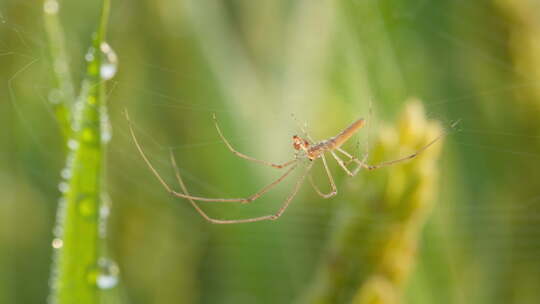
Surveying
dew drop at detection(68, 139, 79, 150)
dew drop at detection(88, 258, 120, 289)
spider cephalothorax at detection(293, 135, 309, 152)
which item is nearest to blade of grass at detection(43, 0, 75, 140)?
dew drop at detection(68, 139, 79, 150)

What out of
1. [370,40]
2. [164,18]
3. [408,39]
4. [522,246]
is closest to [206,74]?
[164,18]

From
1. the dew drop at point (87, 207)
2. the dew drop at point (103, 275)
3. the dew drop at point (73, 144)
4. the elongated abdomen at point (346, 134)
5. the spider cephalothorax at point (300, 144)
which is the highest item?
the spider cephalothorax at point (300, 144)

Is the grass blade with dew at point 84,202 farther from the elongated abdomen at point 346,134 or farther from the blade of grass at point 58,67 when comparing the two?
the elongated abdomen at point 346,134

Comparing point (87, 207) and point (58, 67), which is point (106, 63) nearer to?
point (58, 67)

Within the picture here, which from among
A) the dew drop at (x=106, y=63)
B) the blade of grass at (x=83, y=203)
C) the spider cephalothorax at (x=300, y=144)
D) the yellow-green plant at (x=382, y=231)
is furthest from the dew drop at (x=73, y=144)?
the spider cephalothorax at (x=300, y=144)

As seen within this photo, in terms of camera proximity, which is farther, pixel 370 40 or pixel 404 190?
pixel 370 40

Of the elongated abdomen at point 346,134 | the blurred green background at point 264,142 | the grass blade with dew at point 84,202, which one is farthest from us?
the blurred green background at point 264,142

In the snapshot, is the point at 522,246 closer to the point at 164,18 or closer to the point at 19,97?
the point at 164,18

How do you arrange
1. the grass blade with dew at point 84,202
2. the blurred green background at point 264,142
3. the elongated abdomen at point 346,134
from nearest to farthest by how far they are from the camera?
Result: the grass blade with dew at point 84,202, the elongated abdomen at point 346,134, the blurred green background at point 264,142

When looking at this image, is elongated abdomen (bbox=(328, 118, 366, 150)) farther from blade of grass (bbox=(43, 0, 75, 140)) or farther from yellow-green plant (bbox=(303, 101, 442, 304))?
blade of grass (bbox=(43, 0, 75, 140))
